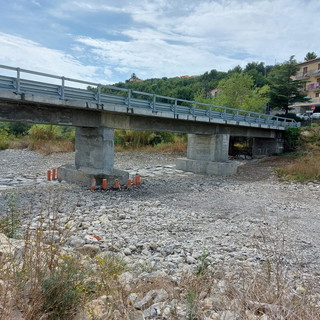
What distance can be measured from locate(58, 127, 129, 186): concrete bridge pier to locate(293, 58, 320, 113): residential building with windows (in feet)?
167

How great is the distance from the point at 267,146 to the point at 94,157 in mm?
27117

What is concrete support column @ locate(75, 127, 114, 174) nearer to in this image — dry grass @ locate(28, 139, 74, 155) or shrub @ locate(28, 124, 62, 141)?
dry grass @ locate(28, 139, 74, 155)

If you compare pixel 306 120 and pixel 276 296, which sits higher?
pixel 306 120

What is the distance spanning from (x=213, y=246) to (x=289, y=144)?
108 ft

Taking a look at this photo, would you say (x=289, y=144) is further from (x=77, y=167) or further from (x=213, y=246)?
(x=213, y=246)

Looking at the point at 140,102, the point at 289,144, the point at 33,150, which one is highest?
the point at 140,102

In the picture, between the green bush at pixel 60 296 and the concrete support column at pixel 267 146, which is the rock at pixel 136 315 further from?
the concrete support column at pixel 267 146

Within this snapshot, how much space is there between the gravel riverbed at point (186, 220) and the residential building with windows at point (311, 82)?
44.0 m

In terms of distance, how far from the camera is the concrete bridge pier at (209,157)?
24.2 metres

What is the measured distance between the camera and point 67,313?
10.1ft

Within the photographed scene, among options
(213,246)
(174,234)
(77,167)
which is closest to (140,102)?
(77,167)

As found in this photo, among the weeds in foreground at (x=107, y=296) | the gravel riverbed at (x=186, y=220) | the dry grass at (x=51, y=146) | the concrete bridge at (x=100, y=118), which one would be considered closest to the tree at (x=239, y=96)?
the concrete bridge at (x=100, y=118)

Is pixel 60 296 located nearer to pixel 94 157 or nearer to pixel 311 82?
pixel 94 157

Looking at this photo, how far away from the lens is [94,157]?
16.3m
